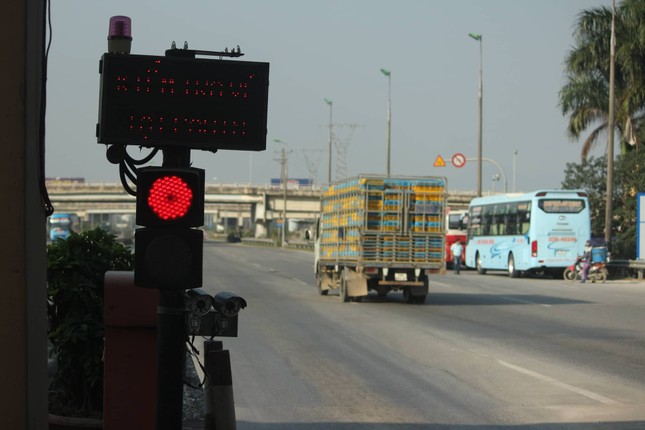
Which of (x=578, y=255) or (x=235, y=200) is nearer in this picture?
(x=578, y=255)

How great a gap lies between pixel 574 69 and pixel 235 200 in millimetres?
69055

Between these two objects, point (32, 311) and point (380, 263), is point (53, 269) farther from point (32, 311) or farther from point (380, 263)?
point (380, 263)

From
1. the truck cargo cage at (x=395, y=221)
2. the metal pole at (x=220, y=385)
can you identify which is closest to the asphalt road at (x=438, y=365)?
the truck cargo cage at (x=395, y=221)

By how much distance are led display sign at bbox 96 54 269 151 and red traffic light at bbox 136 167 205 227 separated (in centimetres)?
16

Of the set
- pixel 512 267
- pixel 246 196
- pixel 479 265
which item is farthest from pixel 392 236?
pixel 246 196

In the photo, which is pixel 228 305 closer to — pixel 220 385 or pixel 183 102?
pixel 220 385

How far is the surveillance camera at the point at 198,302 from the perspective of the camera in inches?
256

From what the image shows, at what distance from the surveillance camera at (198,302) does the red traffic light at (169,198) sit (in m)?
0.70

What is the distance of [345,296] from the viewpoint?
2550 cm

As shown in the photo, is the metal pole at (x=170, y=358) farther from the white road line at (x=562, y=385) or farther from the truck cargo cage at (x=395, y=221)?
the truck cargo cage at (x=395, y=221)

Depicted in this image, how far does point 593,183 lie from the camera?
5222cm

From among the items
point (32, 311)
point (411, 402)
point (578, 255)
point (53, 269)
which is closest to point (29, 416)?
point (32, 311)

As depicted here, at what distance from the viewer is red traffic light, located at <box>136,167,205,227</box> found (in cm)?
598

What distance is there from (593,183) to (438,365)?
133 feet
